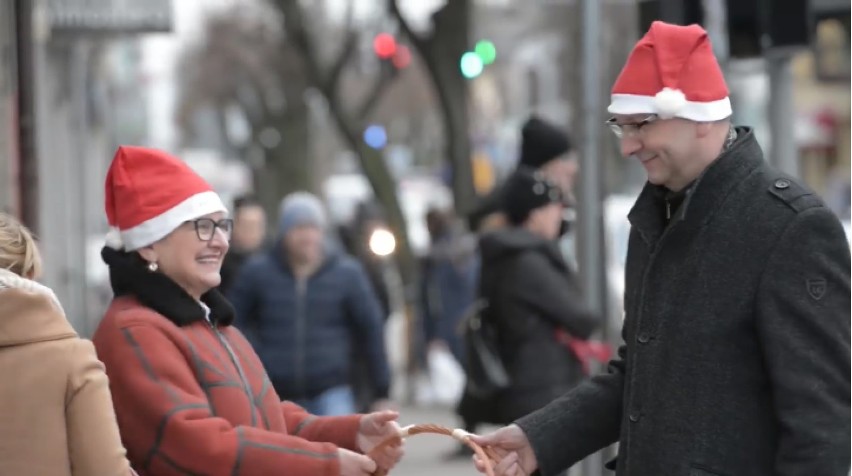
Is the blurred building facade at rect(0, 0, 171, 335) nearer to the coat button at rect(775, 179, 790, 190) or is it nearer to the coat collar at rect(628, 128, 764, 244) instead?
the coat collar at rect(628, 128, 764, 244)

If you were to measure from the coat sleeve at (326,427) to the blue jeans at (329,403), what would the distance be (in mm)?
3732

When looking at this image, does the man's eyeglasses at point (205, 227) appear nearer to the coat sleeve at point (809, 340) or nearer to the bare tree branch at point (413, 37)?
the coat sleeve at point (809, 340)

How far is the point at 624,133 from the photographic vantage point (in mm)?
4828

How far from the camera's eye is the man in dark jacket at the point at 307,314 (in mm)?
9289

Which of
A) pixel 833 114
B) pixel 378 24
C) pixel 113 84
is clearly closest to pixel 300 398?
pixel 378 24

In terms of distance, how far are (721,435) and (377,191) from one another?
19.6 metres

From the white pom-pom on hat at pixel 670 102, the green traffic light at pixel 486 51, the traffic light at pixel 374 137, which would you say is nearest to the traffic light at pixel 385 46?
the traffic light at pixel 374 137

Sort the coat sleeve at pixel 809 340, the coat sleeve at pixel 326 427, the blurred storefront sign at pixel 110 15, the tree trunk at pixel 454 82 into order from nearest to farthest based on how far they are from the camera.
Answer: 1. the coat sleeve at pixel 809 340
2. the coat sleeve at pixel 326 427
3. the blurred storefront sign at pixel 110 15
4. the tree trunk at pixel 454 82

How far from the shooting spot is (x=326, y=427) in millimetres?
5348

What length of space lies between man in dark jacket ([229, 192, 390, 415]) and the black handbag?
0.54 meters

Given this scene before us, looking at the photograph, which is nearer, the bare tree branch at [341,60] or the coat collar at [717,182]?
the coat collar at [717,182]

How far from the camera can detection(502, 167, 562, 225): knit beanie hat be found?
9.12 meters

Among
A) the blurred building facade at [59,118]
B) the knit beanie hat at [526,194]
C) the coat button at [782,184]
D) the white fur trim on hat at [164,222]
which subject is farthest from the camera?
the blurred building facade at [59,118]

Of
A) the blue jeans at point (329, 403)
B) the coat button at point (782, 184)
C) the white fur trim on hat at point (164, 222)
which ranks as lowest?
the blue jeans at point (329, 403)
